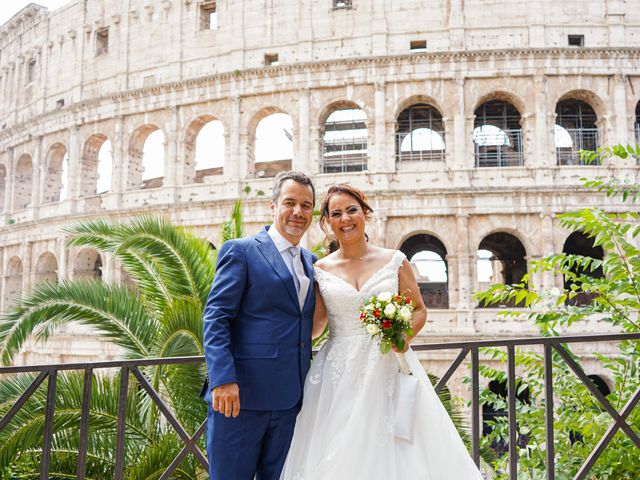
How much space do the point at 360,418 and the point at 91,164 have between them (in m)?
20.3

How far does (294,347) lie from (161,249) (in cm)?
556

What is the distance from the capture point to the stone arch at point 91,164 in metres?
20.1

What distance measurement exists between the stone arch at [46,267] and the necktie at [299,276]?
20.5 meters

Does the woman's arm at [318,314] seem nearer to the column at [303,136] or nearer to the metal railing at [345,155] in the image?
the column at [303,136]

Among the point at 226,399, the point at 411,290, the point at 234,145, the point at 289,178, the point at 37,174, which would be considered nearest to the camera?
the point at 226,399

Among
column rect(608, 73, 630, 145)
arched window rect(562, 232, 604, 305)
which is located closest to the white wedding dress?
column rect(608, 73, 630, 145)

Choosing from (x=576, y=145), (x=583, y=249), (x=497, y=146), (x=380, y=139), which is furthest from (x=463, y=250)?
(x=583, y=249)

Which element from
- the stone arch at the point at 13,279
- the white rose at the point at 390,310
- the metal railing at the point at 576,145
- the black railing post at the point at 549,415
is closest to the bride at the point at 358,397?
the white rose at the point at 390,310

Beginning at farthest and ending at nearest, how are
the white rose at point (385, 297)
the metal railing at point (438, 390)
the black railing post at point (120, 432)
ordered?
the black railing post at point (120, 432) → the metal railing at point (438, 390) → the white rose at point (385, 297)

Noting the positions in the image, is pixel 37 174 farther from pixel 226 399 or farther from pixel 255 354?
pixel 226 399

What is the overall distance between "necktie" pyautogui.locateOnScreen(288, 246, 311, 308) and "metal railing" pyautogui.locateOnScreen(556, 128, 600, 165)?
16.9m

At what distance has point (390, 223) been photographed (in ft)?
53.3

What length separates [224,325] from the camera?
2592 mm

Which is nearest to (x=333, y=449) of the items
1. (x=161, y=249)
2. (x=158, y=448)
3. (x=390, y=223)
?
(x=158, y=448)
